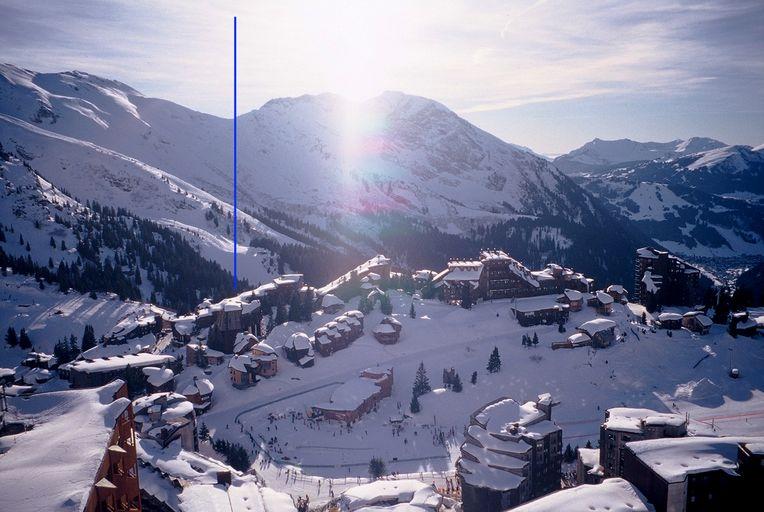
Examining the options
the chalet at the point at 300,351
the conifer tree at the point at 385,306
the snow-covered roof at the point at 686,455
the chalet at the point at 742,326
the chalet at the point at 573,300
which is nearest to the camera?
the snow-covered roof at the point at 686,455

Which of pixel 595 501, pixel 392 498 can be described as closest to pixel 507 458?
pixel 392 498

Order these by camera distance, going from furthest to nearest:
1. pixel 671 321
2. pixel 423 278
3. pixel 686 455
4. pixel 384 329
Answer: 1. pixel 423 278
2. pixel 384 329
3. pixel 671 321
4. pixel 686 455

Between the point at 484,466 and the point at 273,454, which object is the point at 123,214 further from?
the point at 484,466

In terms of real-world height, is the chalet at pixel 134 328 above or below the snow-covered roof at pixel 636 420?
below

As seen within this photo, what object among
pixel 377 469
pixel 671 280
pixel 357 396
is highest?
pixel 671 280

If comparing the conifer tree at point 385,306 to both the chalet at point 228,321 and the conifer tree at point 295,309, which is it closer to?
the conifer tree at point 295,309

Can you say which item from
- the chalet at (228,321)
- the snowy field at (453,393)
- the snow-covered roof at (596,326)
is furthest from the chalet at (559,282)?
the chalet at (228,321)

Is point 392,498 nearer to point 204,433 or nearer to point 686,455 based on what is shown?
point 686,455

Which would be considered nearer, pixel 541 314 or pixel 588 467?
pixel 588 467
